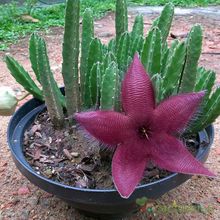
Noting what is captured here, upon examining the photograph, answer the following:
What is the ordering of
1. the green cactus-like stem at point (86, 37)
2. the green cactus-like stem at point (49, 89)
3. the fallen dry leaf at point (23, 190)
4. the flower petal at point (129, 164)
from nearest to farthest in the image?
the flower petal at point (129, 164)
the green cactus-like stem at point (49, 89)
the green cactus-like stem at point (86, 37)
the fallen dry leaf at point (23, 190)

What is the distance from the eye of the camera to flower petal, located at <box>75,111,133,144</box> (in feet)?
3.68

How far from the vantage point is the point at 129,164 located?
1.14 m

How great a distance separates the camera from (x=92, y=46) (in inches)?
54.8

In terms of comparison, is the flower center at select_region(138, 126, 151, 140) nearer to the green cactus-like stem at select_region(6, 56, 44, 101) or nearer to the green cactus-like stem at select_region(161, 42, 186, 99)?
the green cactus-like stem at select_region(161, 42, 186, 99)

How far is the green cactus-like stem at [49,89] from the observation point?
134 cm

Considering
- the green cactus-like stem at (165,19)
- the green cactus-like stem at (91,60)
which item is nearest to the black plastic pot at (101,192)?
the green cactus-like stem at (91,60)

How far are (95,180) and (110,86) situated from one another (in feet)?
1.09

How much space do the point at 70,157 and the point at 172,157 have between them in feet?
1.34

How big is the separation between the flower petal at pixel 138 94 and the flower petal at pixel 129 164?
82 mm

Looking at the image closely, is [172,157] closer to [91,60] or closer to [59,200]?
[91,60]

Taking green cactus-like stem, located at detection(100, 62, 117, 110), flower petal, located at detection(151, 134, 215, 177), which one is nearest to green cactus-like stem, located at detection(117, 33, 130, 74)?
green cactus-like stem, located at detection(100, 62, 117, 110)

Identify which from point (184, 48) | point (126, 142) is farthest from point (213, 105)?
point (126, 142)

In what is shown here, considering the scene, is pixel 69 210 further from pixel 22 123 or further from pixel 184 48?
pixel 184 48

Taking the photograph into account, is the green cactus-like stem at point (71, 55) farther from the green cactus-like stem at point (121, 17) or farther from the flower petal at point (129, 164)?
the flower petal at point (129, 164)
